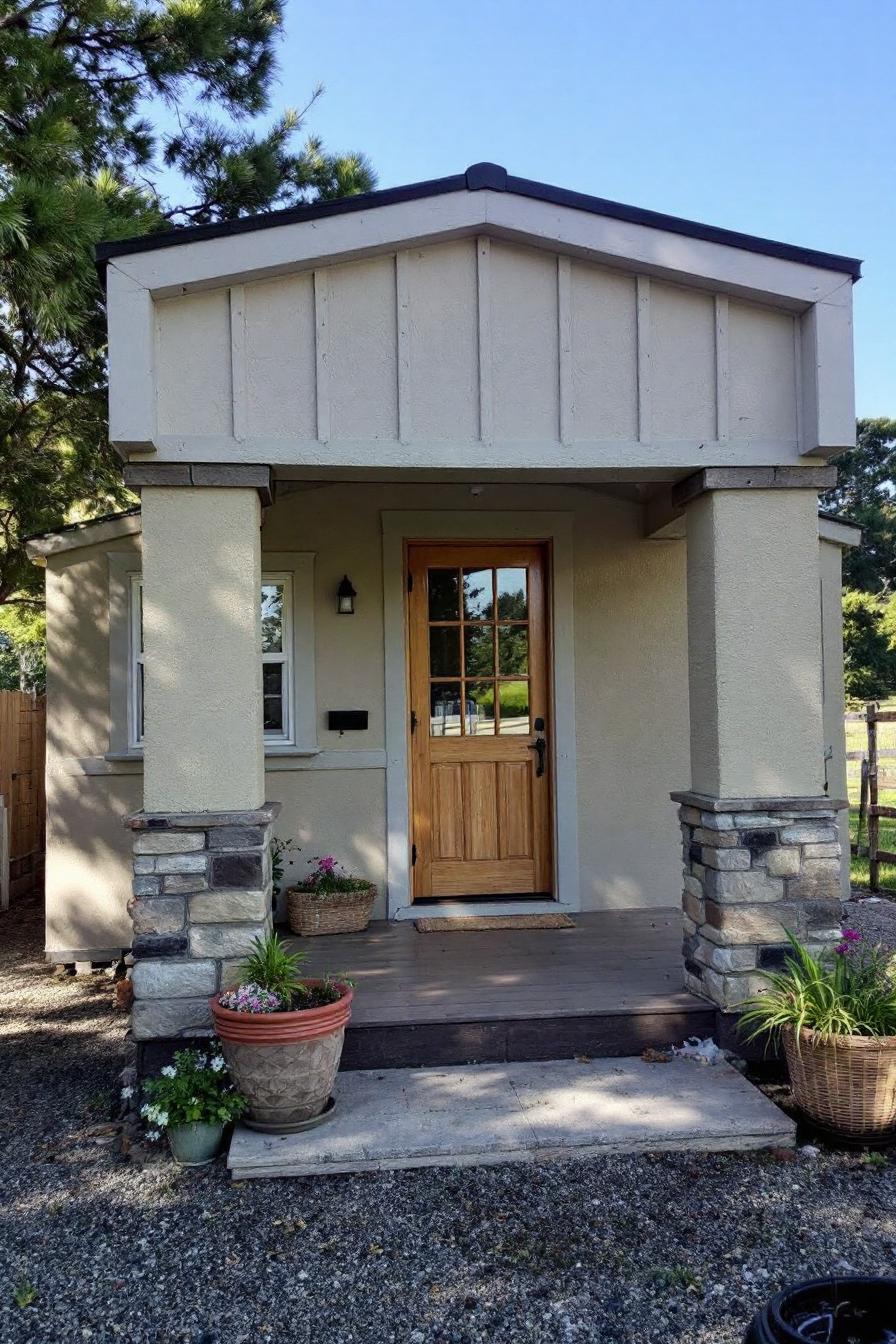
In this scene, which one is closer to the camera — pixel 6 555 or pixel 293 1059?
pixel 293 1059

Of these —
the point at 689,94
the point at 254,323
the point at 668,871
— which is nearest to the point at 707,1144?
the point at 668,871

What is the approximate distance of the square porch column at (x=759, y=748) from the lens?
3.77 meters

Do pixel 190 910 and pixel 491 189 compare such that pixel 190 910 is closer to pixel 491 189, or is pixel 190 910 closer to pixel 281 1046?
pixel 281 1046

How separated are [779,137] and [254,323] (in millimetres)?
6463

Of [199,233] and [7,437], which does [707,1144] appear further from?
[7,437]

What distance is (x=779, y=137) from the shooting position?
7883 millimetres

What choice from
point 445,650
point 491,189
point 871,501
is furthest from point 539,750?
point 871,501

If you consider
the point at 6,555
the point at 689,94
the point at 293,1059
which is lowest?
the point at 293,1059

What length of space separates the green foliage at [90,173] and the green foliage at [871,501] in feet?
50.4

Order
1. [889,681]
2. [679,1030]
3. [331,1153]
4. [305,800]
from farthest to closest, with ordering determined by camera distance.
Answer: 1. [889,681]
2. [305,800]
3. [679,1030]
4. [331,1153]

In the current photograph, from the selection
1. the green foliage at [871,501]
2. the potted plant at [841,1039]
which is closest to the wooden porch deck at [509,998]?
the potted plant at [841,1039]

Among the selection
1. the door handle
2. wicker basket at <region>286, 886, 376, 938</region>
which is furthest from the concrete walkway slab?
the door handle

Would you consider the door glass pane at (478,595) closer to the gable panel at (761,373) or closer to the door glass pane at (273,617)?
the door glass pane at (273,617)

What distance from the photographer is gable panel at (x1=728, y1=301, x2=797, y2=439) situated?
12.9 feet
